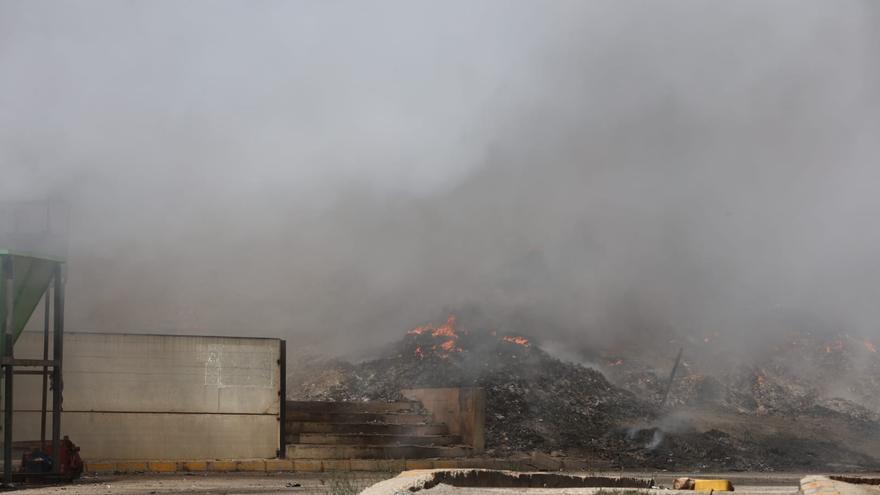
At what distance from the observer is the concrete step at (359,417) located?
24.0 metres

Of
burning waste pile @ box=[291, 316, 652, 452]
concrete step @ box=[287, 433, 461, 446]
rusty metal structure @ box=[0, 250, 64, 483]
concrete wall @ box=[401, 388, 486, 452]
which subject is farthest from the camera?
burning waste pile @ box=[291, 316, 652, 452]

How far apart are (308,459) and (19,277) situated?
7653 mm

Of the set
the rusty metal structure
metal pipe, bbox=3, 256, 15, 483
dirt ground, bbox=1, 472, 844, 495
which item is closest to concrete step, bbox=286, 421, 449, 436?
dirt ground, bbox=1, 472, 844, 495

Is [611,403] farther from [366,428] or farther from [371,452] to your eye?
[371,452]

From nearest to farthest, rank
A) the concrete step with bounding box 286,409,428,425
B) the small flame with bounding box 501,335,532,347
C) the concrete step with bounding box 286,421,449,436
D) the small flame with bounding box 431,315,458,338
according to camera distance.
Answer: the concrete step with bounding box 286,421,449,436, the concrete step with bounding box 286,409,428,425, the small flame with bounding box 501,335,532,347, the small flame with bounding box 431,315,458,338

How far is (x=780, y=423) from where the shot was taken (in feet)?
99.4

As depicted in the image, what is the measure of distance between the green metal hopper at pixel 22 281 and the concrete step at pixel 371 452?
690 cm

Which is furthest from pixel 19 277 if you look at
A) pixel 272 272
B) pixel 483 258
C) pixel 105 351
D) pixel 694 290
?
pixel 694 290

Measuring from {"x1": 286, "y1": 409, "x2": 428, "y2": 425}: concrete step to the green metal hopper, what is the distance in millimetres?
7628

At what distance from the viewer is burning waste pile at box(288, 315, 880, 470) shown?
2589 centimetres

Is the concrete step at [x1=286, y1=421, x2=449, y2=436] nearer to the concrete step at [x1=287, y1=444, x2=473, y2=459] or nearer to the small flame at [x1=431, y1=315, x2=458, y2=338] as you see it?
the concrete step at [x1=287, y1=444, x2=473, y2=459]

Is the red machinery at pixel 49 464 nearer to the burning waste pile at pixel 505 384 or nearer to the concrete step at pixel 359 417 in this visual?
the concrete step at pixel 359 417

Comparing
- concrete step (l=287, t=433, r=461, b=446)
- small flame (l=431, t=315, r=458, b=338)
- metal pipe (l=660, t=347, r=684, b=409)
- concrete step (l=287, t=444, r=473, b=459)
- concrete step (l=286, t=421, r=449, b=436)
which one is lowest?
concrete step (l=287, t=444, r=473, b=459)

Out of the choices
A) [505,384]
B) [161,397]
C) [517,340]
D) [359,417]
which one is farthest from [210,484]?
[517,340]
